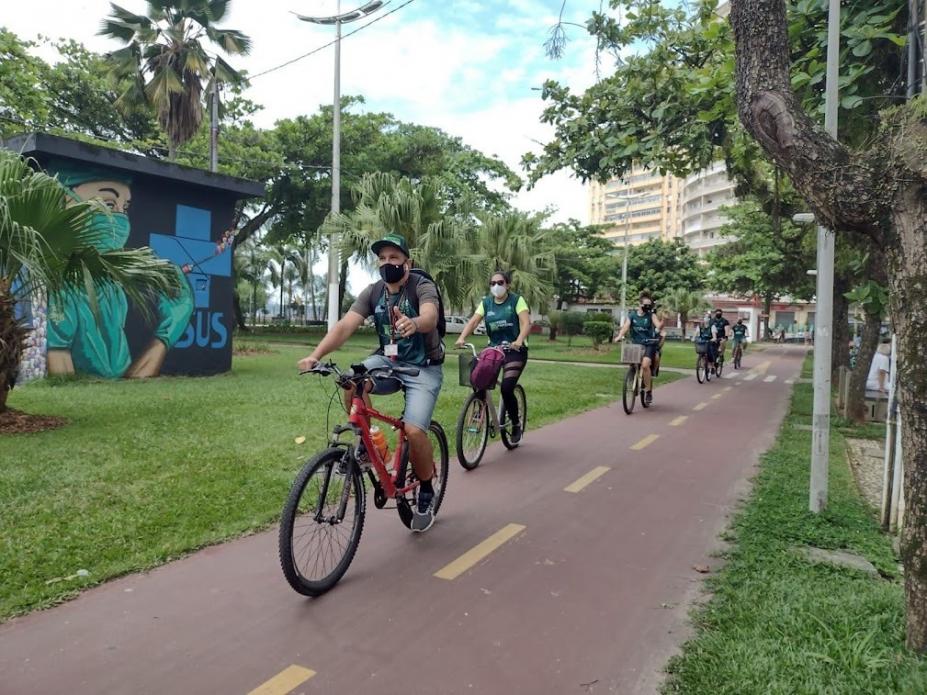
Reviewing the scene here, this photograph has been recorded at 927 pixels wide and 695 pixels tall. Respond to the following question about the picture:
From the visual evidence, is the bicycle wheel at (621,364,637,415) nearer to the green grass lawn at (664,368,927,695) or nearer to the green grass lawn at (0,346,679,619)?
the green grass lawn at (0,346,679,619)

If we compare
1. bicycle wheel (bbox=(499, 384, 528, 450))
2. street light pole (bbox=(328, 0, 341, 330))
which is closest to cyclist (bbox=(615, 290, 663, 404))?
bicycle wheel (bbox=(499, 384, 528, 450))

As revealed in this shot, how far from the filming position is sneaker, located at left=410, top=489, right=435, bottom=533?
4613 mm

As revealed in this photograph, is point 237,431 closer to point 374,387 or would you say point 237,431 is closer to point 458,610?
point 374,387

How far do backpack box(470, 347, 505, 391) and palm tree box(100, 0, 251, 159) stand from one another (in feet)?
57.9

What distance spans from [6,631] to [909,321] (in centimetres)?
440

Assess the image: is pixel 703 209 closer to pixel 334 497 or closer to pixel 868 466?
pixel 868 466

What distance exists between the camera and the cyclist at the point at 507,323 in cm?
688

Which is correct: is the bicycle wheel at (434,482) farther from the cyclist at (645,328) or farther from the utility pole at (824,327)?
the cyclist at (645,328)

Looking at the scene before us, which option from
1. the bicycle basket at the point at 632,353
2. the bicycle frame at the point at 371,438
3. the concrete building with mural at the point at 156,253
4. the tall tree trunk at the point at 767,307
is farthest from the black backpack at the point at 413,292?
the tall tree trunk at the point at 767,307

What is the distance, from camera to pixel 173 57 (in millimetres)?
20000

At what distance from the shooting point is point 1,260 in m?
7.43

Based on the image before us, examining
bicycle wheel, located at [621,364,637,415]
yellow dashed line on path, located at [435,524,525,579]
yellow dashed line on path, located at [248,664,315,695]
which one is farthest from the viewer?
bicycle wheel, located at [621,364,637,415]

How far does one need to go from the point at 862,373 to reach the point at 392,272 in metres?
9.64

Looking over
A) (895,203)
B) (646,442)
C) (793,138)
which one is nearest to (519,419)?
(646,442)
